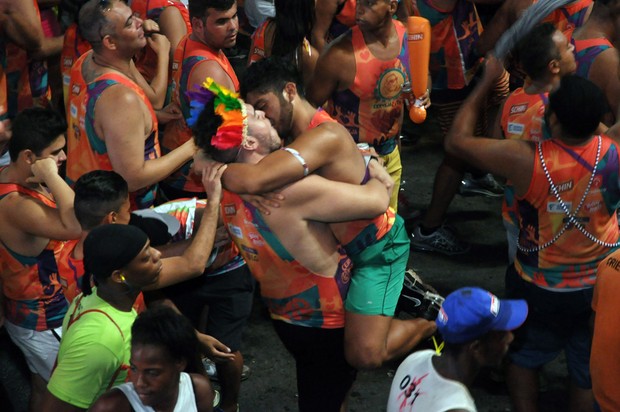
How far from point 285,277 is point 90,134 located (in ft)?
4.79

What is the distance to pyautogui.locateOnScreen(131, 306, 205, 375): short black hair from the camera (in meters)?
3.16

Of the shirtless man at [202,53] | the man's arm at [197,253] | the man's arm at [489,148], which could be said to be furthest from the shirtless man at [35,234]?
the man's arm at [489,148]

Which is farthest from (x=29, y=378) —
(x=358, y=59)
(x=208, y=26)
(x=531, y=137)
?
(x=531, y=137)

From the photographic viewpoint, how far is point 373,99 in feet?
17.7

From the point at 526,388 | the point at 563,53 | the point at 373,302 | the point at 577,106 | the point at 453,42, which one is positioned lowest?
the point at 526,388

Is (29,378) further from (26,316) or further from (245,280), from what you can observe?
(245,280)

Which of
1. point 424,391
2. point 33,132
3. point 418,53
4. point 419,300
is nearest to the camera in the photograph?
point 424,391

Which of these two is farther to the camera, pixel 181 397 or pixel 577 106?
pixel 577 106

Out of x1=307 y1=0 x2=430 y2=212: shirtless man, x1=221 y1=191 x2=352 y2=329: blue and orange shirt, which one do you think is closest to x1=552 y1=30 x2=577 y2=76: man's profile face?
x1=307 y1=0 x2=430 y2=212: shirtless man

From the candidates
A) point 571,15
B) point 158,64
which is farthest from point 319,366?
point 571,15

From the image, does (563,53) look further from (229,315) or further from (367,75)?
(229,315)

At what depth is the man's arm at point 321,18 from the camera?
643 cm

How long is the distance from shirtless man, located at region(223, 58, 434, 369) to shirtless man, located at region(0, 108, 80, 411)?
0.97 metres

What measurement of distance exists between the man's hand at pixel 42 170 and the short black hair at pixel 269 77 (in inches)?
38.1
